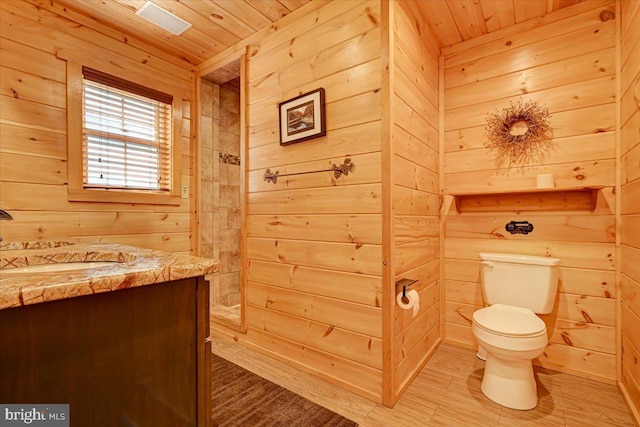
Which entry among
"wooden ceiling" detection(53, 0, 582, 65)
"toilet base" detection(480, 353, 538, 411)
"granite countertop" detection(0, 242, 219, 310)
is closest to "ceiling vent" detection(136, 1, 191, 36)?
"wooden ceiling" detection(53, 0, 582, 65)

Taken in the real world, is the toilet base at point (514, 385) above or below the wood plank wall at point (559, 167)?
below

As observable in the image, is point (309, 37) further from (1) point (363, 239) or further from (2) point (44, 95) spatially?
(2) point (44, 95)

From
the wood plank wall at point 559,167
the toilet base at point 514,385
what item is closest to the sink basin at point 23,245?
the toilet base at point 514,385

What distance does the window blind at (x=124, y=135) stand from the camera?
2.29 meters

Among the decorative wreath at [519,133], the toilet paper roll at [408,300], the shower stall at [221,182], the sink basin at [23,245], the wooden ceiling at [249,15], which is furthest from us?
the shower stall at [221,182]

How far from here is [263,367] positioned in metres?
2.10

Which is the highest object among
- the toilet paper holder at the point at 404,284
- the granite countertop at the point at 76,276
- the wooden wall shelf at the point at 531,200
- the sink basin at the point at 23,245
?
the wooden wall shelf at the point at 531,200

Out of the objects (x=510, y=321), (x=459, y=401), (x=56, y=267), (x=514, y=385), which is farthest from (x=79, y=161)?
(x=514, y=385)

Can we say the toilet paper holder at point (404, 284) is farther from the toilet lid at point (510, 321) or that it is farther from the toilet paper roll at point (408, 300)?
the toilet lid at point (510, 321)

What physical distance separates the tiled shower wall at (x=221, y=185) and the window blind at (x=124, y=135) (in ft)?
1.25

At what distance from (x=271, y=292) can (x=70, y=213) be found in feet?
5.20

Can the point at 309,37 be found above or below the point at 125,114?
above

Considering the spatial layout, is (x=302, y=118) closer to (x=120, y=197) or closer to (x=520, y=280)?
(x=120, y=197)

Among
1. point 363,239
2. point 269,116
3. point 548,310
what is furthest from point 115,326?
point 548,310
